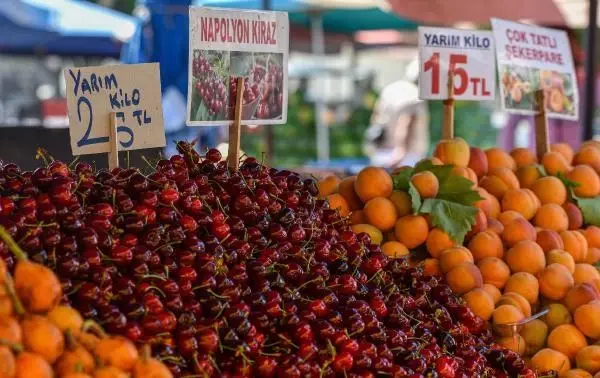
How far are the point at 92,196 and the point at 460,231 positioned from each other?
1269mm

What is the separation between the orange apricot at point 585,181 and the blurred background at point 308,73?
151 centimetres

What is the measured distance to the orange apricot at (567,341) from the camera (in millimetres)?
2498

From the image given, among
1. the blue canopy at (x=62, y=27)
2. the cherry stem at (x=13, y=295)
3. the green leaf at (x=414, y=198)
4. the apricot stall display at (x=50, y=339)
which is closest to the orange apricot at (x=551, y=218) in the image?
the green leaf at (x=414, y=198)

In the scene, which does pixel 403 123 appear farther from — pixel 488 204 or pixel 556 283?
pixel 556 283

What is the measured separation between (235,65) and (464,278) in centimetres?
95

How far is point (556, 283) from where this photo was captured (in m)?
2.66

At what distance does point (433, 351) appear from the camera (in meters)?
2.05

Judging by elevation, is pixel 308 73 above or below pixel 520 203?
above

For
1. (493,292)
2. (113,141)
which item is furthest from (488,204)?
(113,141)

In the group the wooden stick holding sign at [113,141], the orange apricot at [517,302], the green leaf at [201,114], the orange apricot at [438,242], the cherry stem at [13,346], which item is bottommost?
the orange apricot at [517,302]

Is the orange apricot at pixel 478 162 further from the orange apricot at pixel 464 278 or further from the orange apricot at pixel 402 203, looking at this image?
the orange apricot at pixel 464 278

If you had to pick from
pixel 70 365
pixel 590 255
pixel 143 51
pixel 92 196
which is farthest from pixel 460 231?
pixel 143 51

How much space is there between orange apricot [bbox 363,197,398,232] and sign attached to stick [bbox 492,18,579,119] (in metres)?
0.98

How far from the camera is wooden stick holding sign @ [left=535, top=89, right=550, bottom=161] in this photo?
3.56 metres
